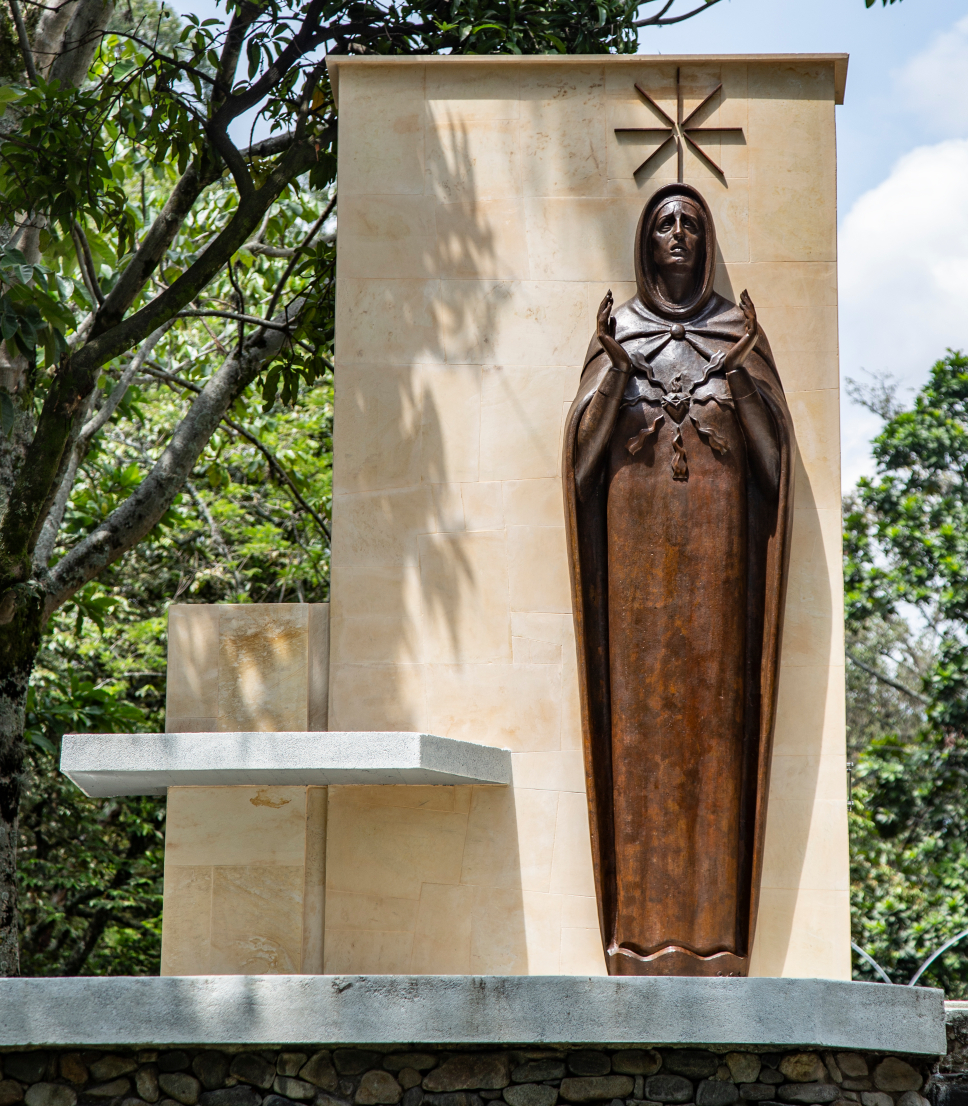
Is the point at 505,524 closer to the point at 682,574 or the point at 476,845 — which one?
the point at 682,574

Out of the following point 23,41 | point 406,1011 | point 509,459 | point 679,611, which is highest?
point 23,41

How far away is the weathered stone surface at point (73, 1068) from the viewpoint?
527 centimetres

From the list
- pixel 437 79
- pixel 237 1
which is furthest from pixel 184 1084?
pixel 237 1

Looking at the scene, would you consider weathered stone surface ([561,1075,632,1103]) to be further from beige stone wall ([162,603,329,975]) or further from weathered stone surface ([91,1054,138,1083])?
weathered stone surface ([91,1054,138,1083])

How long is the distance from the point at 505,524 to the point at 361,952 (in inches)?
84.7

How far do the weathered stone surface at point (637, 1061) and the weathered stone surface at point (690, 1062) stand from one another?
40 millimetres

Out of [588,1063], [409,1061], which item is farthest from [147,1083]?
[588,1063]

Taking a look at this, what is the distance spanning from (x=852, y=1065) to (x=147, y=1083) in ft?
9.30

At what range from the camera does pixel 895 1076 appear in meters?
5.45

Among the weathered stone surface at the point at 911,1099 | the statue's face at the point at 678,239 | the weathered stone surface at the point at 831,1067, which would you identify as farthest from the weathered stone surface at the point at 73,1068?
the statue's face at the point at 678,239

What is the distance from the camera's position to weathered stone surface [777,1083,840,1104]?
535 cm

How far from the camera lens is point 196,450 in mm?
9531

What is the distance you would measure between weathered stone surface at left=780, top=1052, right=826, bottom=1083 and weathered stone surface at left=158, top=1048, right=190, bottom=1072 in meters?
2.38

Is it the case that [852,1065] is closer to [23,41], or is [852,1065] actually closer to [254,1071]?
[254,1071]
